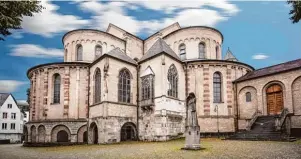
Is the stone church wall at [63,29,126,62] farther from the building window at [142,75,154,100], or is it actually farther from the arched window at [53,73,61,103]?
the building window at [142,75,154,100]

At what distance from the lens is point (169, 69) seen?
2705cm

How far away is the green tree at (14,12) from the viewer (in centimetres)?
1170

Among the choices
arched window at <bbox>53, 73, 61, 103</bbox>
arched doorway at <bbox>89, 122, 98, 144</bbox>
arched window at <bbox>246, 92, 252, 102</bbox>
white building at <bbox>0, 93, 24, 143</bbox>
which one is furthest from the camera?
white building at <bbox>0, 93, 24, 143</bbox>

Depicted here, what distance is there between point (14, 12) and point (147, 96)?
16553 millimetres

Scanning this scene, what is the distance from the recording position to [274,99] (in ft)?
85.4

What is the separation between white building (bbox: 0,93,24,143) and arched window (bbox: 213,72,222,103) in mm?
51596

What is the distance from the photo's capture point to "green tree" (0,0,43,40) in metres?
11.7

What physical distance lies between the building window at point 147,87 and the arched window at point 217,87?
26.8 feet

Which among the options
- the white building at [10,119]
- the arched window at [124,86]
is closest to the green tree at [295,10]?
the arched window at [124,86]

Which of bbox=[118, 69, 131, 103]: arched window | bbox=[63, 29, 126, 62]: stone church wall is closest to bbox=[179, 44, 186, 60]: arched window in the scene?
bbox=[118, 69, 131, 103]: arched window

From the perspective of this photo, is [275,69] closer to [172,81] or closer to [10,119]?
[172,81]

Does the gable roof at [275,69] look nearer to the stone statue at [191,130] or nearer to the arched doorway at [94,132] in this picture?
the stone statue at [191,130]

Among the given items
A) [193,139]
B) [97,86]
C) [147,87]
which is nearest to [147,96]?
[147,87]

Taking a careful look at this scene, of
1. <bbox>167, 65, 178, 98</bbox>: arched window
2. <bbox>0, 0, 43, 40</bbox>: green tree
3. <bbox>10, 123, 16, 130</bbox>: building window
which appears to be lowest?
<bbox>10, 123, 16, 130</bbox>: building window
